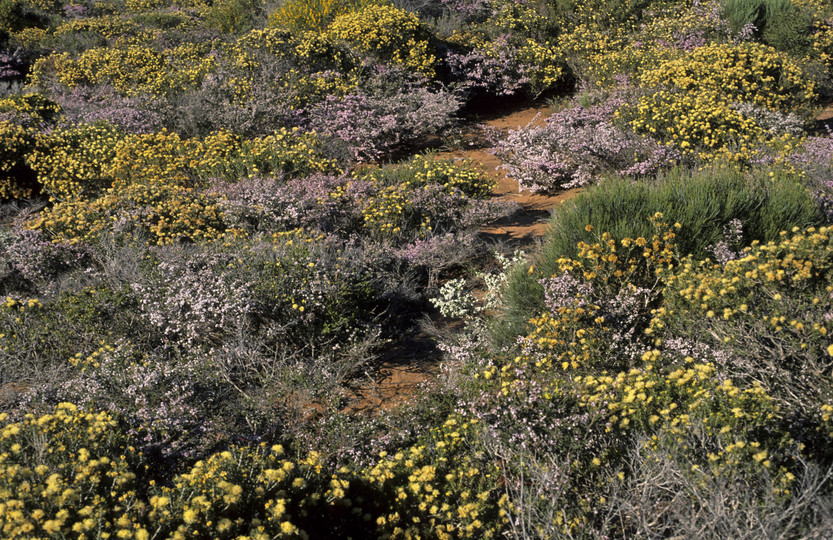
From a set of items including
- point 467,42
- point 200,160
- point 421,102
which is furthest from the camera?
point 467,42

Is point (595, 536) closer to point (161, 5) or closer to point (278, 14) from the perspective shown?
point (278, 14)

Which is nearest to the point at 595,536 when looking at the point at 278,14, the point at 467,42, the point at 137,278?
the point at 137,278

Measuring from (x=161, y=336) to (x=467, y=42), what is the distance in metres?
10.4

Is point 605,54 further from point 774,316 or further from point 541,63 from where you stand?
point 774,316

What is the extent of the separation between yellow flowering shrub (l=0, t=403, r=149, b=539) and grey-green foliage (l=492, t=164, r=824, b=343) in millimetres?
2824

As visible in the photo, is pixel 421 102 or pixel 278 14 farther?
pixel 278 14

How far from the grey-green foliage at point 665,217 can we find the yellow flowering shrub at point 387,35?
24.6 feet

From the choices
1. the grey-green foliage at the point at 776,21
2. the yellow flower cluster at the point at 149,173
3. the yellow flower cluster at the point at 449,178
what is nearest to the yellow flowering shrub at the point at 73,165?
the yellow flower cluster at the point at 149,173

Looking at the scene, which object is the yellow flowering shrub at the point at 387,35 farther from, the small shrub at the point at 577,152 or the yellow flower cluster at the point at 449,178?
the yellow flower cluster at the point at 449,178

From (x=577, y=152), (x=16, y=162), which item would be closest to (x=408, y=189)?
(x=577, y=152)

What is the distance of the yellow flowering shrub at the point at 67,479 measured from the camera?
8.13ft

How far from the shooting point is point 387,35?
472 inches

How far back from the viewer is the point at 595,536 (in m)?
2.96

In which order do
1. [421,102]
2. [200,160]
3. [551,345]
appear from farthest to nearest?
[421,102] → [200,160] → [551,345]
